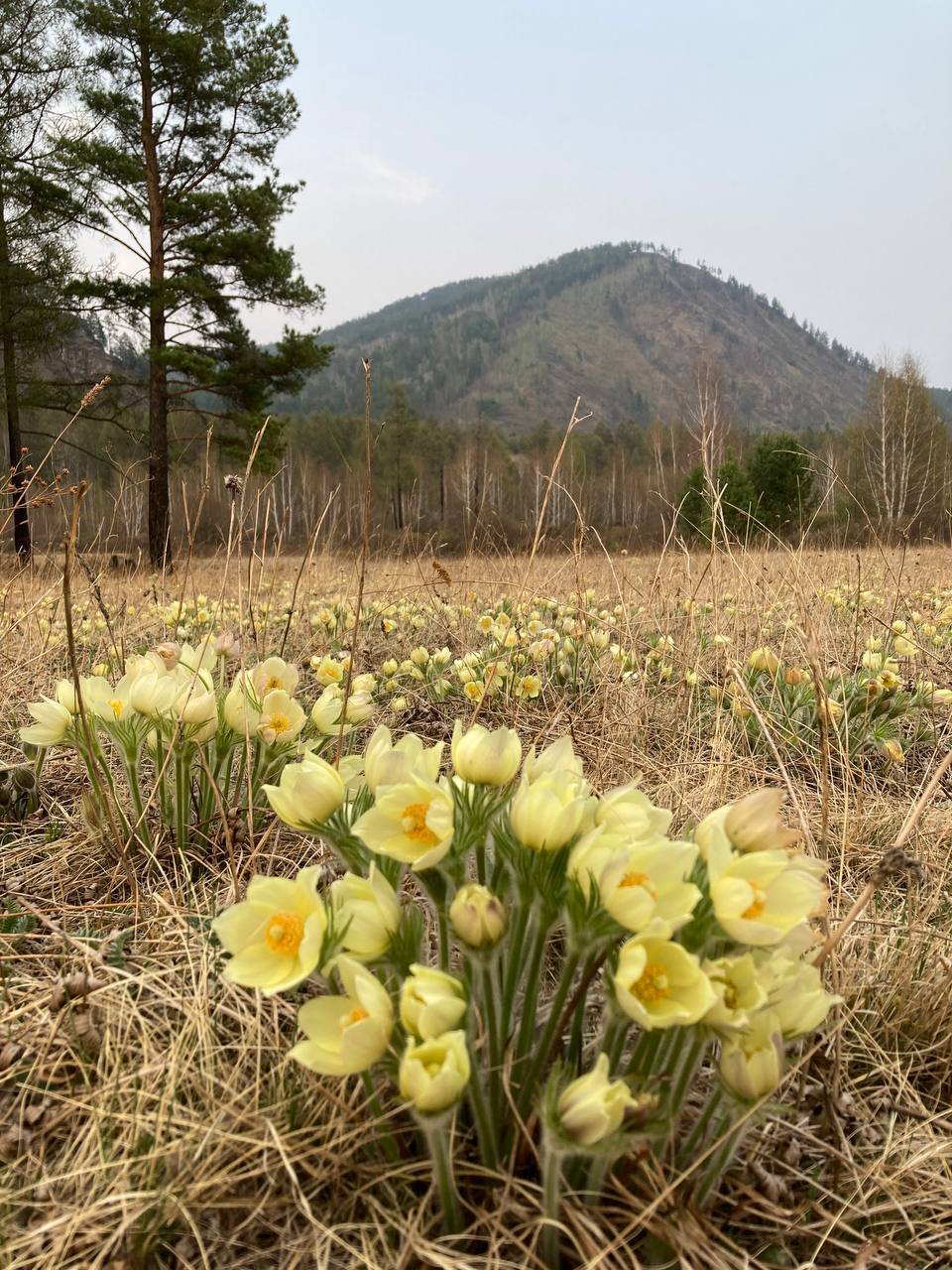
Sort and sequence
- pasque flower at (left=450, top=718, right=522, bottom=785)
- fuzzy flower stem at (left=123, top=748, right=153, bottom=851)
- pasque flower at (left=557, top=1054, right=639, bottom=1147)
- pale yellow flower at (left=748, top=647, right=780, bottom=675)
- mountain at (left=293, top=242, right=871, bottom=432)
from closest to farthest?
pasque flower at (left=557, top=1054, right=639, bottom=1147)
pasque flower at (left=450, top=718, right=522, bottom=785)
fuzzy flower stem at (left=123, top=748, right=153, bottom=851)
pale yellow flower at (left=748, top=647, right=780, bottom=675)
mountain at (left=293, top=242, right=871, bottom=432)

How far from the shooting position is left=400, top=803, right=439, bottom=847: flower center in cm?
81

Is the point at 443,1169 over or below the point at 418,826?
below

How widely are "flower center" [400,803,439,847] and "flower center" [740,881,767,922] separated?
322mm

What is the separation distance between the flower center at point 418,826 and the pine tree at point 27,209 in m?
15.2

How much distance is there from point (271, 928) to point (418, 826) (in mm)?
183

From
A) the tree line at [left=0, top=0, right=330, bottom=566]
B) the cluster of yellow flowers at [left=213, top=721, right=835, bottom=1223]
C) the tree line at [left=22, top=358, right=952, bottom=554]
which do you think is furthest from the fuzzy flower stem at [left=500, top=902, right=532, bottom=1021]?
the tree line at [left=0, top=0, right=330, bottom=566]

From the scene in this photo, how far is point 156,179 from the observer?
1392 centimetres

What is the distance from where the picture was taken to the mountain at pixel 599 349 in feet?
412

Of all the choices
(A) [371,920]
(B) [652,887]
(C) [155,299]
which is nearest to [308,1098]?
(A) [371,920]

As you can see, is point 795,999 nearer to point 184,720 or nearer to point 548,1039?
point 548,1039

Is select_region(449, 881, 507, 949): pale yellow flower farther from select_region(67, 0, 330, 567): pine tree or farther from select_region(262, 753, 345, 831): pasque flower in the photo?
select_region(67, 0, 330, 567): pine tree

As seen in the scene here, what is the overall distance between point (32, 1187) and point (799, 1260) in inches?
33.3

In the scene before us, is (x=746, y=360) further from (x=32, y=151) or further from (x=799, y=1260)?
(x=799, y=1260)

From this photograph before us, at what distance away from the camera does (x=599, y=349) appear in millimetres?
156125
